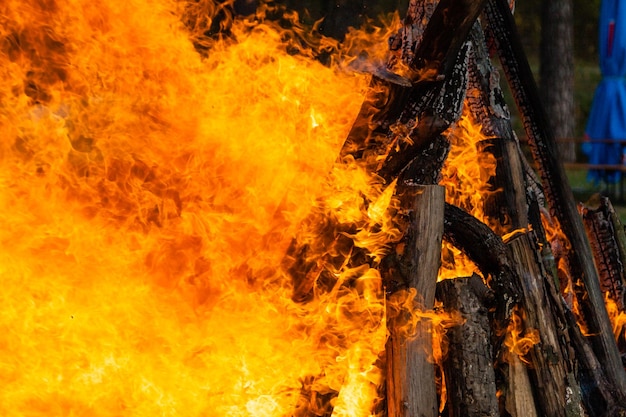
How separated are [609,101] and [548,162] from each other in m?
8.91

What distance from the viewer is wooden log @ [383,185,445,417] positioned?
11.1ft

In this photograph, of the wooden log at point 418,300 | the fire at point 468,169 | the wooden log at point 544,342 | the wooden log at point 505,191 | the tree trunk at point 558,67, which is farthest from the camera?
the tree trunk at point 558,67

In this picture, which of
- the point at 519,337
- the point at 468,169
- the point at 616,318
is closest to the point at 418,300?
the point at 519,337

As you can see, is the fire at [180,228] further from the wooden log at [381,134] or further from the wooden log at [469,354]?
the wooden log at [469,354]

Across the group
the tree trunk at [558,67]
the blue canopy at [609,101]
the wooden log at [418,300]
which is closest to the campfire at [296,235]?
the wooden log at [418,300]

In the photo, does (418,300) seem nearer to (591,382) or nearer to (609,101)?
(591,382)

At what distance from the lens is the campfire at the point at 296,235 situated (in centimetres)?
355

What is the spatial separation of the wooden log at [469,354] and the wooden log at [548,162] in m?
1.28

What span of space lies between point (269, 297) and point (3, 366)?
4.79 ft

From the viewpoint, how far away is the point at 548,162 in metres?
4.68

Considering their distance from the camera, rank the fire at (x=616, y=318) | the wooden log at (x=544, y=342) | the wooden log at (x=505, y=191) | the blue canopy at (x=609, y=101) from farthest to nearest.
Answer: the blue canopy at (x=609, y=101), the fire at (x=616, y=318), the wooden log at (x=505, y=191), the wooden log at (x=544, y=342)

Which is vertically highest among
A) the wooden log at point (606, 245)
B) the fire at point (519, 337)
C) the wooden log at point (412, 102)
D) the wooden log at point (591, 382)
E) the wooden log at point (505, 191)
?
the wooden log at point (412, 102)

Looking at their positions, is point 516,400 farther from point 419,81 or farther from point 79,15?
point 79,15

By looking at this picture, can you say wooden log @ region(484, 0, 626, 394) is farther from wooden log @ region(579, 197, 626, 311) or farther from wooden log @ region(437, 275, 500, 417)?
wooden log @ region(437, 275, 500, 417)
